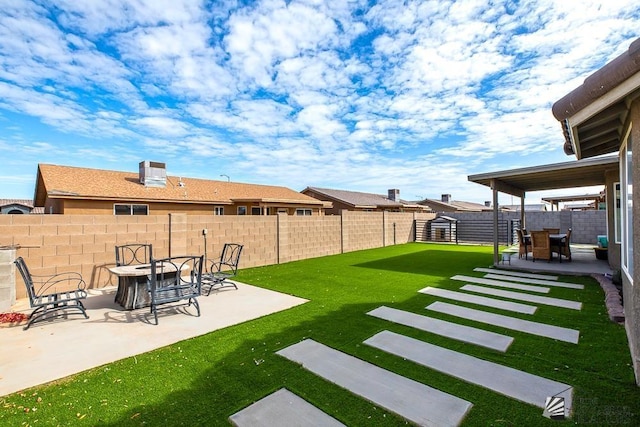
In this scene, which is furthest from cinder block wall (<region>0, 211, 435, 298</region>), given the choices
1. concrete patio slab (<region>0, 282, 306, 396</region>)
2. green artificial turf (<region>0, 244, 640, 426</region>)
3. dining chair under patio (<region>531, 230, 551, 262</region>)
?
dining chair under patio (<region>531, 230, 551, 262</region>)

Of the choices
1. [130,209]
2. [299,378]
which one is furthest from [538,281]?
[130,209]

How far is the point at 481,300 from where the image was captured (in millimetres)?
5496

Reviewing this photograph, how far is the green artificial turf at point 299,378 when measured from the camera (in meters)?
2.29

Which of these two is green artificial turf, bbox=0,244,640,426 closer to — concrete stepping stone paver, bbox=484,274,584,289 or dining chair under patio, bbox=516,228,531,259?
concrete stepping stone paver, bbox=484,274,584,289

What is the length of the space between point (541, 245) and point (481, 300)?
5692mm

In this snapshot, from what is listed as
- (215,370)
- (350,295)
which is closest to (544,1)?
(350,295)

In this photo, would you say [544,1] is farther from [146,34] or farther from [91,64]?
[91,64]

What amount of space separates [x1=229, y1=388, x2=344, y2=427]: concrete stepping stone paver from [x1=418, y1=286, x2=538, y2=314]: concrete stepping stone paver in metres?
4.11

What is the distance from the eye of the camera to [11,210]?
18375 mm

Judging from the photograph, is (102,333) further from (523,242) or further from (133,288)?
(523,242)

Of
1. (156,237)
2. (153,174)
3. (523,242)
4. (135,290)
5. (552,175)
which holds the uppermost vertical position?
(153,174)

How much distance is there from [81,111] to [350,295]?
14367 mm

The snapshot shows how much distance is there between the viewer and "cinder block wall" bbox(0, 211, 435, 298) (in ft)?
19.0

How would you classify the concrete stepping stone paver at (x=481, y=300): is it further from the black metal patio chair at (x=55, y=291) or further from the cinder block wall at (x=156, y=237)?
the black metal patio chair at (x=55, y=291)
